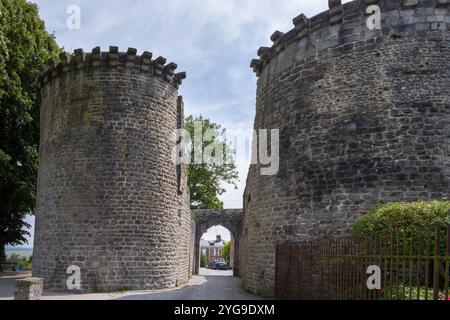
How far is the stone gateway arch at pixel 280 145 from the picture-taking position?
11.1 m

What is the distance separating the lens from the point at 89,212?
14.6 meters

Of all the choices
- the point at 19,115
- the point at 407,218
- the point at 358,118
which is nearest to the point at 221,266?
the point at 19,115

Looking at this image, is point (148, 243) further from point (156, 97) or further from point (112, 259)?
point (156, 97)

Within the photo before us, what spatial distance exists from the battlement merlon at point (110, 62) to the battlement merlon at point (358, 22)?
4.76 m

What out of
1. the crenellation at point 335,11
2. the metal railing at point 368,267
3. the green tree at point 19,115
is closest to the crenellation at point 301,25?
the crenellation at point 335,11

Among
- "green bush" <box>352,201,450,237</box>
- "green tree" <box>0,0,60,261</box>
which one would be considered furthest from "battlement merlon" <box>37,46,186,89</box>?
"green bush" <box>352,201,450,237</box>

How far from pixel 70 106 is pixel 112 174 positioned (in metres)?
2.88

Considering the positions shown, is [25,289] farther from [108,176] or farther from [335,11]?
[335,11]

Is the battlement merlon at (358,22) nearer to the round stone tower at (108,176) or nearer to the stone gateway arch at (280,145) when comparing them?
the stone gateway arch at (280,145)

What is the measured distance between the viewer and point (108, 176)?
48.7ft

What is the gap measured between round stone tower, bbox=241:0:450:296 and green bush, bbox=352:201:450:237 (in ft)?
6.11

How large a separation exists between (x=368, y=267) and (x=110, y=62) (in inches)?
449

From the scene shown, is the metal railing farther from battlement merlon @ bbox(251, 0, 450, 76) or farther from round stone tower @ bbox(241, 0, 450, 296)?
battlement merlon @ bbox(251, 0, 450, 76)
